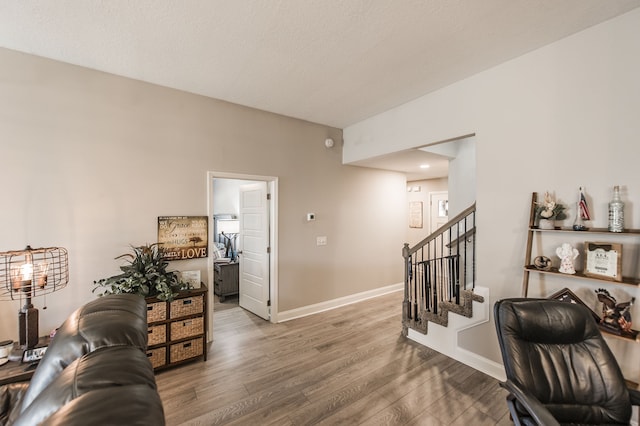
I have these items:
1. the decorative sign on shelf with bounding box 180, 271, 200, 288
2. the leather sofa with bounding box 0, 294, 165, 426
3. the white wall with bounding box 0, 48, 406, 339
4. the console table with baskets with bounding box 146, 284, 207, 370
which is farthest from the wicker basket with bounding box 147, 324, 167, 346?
the leather sofa with bounding box 0, 294, 165, 426

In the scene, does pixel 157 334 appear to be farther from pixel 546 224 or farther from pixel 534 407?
pixel 546 224

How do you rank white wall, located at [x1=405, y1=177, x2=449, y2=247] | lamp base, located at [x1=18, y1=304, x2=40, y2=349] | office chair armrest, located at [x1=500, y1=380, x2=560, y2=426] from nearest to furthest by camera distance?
office chair armrest, located at [x1=500, y1=380, x2=560, y2=426]
lamp base, located at [x1=18, y1=304, x2=40, y2=349]
white wall, located at [x1=405, y1=177, x2=449, y2=247]

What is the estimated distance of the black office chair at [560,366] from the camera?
61.7 inches

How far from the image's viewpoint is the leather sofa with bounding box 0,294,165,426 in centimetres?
60

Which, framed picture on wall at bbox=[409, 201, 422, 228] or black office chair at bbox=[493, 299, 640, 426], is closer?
black office chair at bbox=[493, 299, 640, 426]

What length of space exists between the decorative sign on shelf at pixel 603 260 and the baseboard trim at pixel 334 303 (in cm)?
329

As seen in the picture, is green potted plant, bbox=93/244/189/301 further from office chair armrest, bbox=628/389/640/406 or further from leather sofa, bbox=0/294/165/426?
office chair armrest, bbox=628/389/640/406

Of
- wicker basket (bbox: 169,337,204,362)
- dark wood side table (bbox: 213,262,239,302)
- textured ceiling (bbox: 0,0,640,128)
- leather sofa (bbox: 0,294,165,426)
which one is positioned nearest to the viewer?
leather sofa (bbox: 0,294,165,426)

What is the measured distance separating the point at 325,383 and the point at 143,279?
2.04 metres

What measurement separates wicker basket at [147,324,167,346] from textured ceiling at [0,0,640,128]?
2.62 m

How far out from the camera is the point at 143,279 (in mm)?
2639

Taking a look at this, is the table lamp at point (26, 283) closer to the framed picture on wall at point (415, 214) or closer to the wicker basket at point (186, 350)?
the wicker basket at point (186, 350)

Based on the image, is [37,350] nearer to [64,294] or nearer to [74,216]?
[64,294]

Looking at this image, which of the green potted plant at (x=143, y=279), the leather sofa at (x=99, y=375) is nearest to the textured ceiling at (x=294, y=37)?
the green potted plant at (x=143, y=279)
